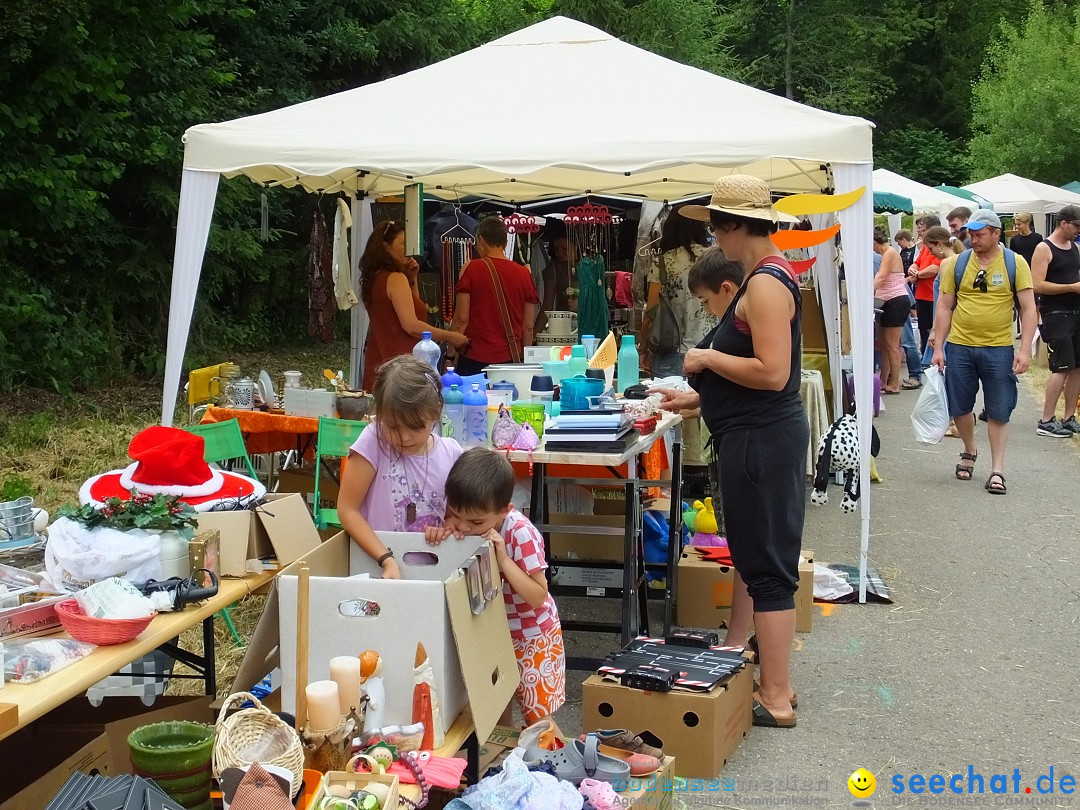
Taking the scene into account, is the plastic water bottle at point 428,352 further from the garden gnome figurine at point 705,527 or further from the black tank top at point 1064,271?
the black tank top at point 1064,271

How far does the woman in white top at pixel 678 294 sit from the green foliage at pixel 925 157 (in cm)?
3311

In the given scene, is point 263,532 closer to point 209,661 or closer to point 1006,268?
point 209,661

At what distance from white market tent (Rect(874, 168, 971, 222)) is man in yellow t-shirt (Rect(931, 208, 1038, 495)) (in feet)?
33.1

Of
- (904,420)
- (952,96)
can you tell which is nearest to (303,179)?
(904,420)

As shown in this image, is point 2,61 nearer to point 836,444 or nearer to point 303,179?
point 303,179

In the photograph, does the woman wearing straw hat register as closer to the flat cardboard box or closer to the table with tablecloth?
the flat cardboard box

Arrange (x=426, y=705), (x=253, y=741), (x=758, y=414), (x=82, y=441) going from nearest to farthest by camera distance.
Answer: (x=253, y=741) → (x=426, y=705) → (x=758, y=414) → (x=82, y=441)

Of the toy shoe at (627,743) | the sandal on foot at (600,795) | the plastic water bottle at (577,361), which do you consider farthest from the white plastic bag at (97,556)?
the plastic water bottle at (577,361)

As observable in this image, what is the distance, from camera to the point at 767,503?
385 centimetres

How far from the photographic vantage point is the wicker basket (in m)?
2.37

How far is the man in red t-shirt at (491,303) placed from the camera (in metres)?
7.18

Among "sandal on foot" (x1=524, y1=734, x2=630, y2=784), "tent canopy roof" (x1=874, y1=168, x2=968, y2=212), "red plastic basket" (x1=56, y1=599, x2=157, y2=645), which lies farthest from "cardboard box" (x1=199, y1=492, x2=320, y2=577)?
"tent canopy roof" (x1=874, y1=168, x2=968, y2=212)

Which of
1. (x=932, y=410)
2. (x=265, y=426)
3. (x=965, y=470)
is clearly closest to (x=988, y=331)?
(x=932, y=410)

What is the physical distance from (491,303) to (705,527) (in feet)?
7.37
